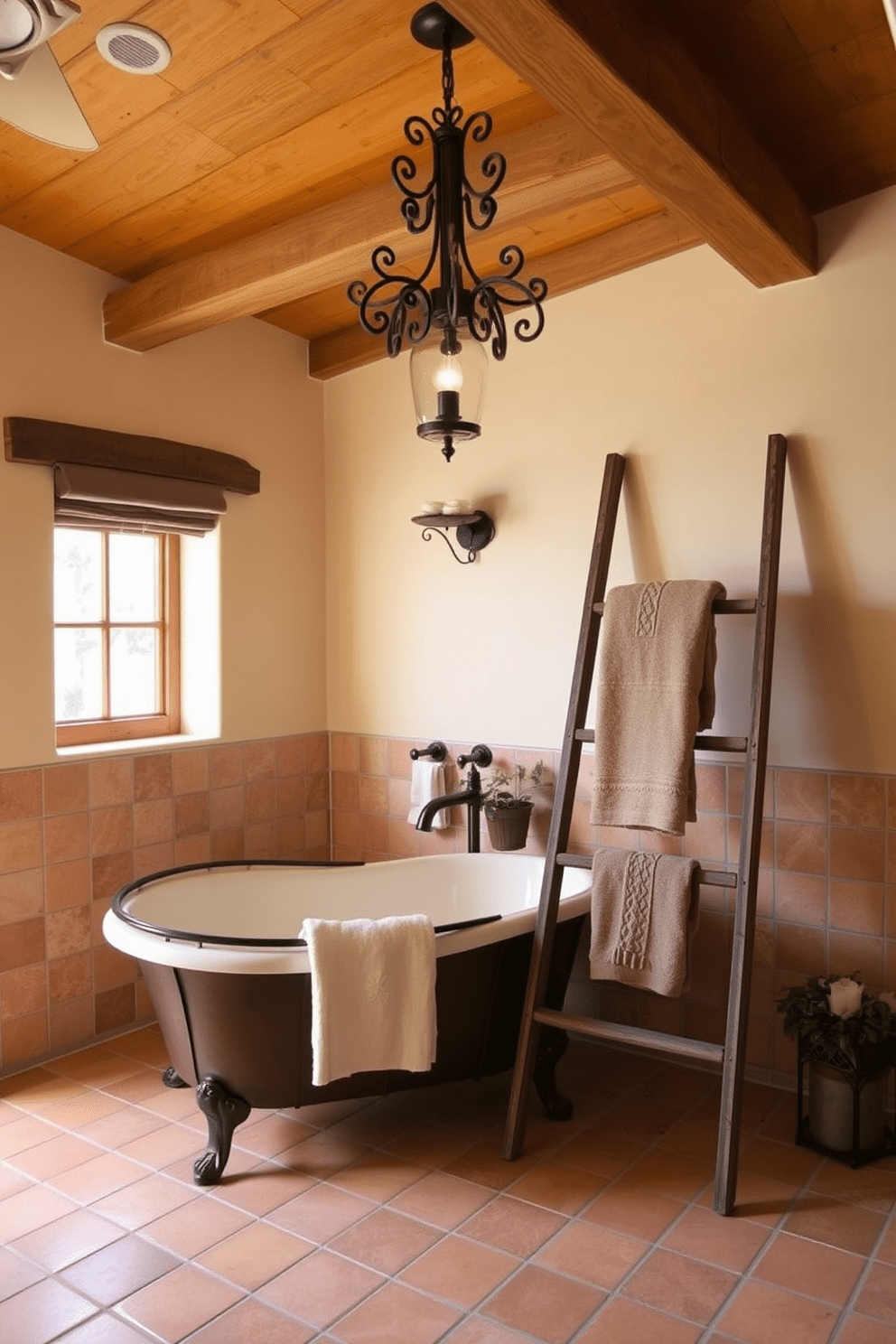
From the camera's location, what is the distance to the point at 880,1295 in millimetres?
2064

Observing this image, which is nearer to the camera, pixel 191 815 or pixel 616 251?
pixel 616 251

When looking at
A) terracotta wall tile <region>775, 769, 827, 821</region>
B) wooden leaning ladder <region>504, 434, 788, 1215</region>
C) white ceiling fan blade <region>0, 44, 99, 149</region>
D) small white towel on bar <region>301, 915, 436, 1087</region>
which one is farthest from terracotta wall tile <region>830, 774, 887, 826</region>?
white ceiling fan blade <region>0, 44, 99, 149</region>

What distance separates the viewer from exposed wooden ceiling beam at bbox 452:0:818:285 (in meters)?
1.76

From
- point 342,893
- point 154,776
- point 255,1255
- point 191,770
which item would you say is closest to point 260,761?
point 191,770

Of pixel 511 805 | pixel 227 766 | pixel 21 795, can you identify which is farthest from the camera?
pixel 227 766

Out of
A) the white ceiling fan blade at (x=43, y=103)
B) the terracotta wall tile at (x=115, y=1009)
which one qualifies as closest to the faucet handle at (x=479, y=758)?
the terracotta wall tile at (x=115, y=1009)

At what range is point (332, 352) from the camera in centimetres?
395

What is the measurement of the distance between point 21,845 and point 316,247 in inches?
78.0

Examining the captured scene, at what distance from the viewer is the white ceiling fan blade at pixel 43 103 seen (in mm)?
1596

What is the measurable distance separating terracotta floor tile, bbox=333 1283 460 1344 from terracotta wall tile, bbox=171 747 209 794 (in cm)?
191

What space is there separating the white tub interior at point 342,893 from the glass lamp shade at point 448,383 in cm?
140

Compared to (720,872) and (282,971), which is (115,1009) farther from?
(720,872)

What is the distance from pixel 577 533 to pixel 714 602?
732 mm

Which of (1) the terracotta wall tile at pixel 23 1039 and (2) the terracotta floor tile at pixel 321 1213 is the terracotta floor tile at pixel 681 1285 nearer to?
(2) the terracotta floor tile at pixel 321 1213
